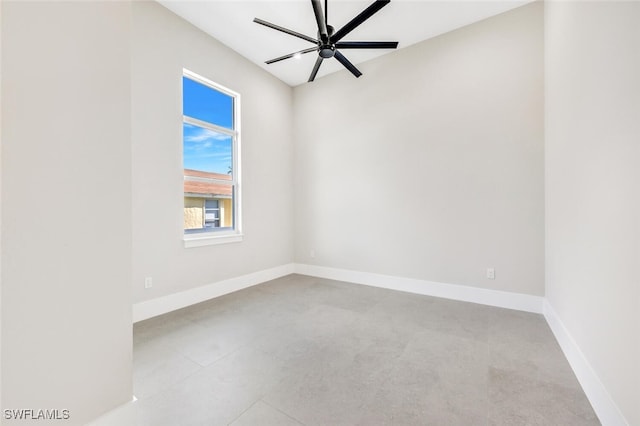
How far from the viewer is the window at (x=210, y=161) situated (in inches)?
131

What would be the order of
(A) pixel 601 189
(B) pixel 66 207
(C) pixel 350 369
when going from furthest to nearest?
1. (C) pixel 350 369
2. (A) pixel 601 189
3. (B) pixel 66 207

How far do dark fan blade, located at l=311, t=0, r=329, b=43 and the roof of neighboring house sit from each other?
2251 mm

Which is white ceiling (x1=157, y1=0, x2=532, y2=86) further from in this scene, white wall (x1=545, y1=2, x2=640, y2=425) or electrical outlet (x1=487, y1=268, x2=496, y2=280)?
electrical outlet (x1=487, y1=268, x2=496, y2=280)

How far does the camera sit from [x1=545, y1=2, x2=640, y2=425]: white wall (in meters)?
1.17

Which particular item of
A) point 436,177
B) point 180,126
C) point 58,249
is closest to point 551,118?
point 436,177

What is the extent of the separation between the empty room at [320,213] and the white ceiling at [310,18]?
1.2 inches

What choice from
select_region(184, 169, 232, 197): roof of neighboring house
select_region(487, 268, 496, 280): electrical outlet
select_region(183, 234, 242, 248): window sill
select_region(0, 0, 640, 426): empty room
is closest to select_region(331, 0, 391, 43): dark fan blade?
select_region(0, 0, 640, 426): empty room

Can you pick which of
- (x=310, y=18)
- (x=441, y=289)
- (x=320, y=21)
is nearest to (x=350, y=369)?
(x=441, y=289)

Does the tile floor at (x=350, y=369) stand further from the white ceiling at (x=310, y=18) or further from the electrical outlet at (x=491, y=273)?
the white ceiling at (x=310, y=18)

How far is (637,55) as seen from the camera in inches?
45.4

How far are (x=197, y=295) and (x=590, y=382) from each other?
365 centimetres

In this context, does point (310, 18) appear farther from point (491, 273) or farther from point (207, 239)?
point (491, 273)

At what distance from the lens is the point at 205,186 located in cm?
354

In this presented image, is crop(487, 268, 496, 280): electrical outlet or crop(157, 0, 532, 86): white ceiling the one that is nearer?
crop(157, 0, 532, 86): white ceiling
